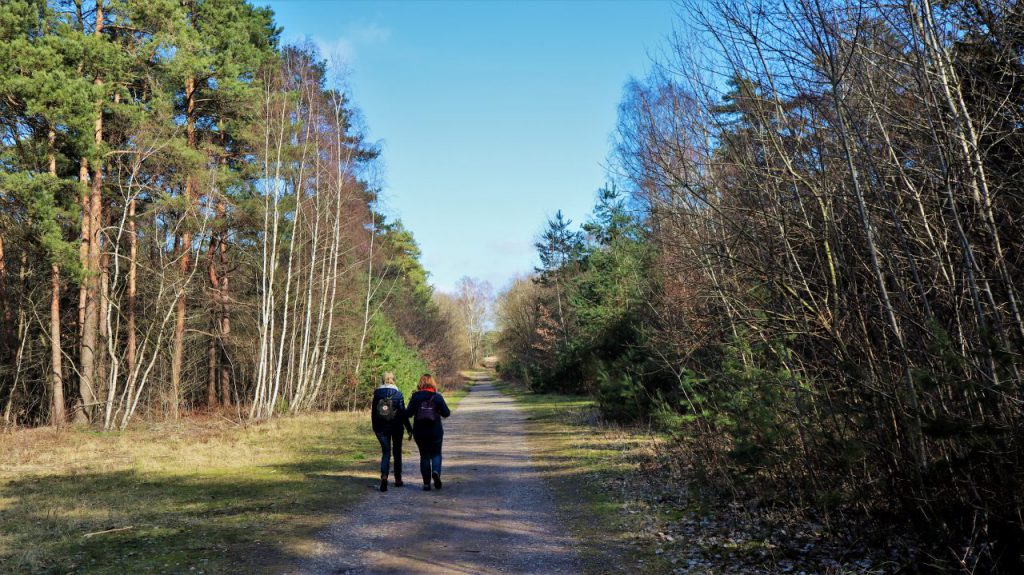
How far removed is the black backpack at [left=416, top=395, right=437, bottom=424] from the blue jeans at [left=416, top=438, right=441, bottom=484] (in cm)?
29

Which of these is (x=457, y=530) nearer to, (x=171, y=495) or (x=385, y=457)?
(x=385, y=457)

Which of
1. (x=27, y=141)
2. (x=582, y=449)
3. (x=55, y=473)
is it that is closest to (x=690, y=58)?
(x=582, y=449)

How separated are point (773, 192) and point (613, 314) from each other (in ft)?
46.9

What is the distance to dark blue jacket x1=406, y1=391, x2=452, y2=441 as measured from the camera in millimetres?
9203

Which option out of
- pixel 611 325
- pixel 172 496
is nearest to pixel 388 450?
pixel 172 496

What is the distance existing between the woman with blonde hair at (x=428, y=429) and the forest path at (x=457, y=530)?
1.00ft

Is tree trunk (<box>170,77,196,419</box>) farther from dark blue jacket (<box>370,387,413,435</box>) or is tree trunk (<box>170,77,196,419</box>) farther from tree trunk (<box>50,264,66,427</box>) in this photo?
dark blue jacket (<box>370,387,413,435</box>)

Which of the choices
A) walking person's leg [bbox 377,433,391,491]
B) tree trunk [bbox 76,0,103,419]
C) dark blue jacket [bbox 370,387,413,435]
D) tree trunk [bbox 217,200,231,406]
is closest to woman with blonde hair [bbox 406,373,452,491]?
dark blue jacket [bbox 370,387,413,435]

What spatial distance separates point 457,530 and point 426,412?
2736 mm

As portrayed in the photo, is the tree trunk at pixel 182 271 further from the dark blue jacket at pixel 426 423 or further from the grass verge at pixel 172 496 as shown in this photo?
the dark blue jacket at pixel 426 423

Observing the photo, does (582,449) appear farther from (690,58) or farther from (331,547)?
(690,58)

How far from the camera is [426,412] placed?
30.5ft

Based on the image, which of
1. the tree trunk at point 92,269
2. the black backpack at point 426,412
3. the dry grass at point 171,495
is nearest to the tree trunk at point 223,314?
the tree trunk at point 92,269

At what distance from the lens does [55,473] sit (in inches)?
421
